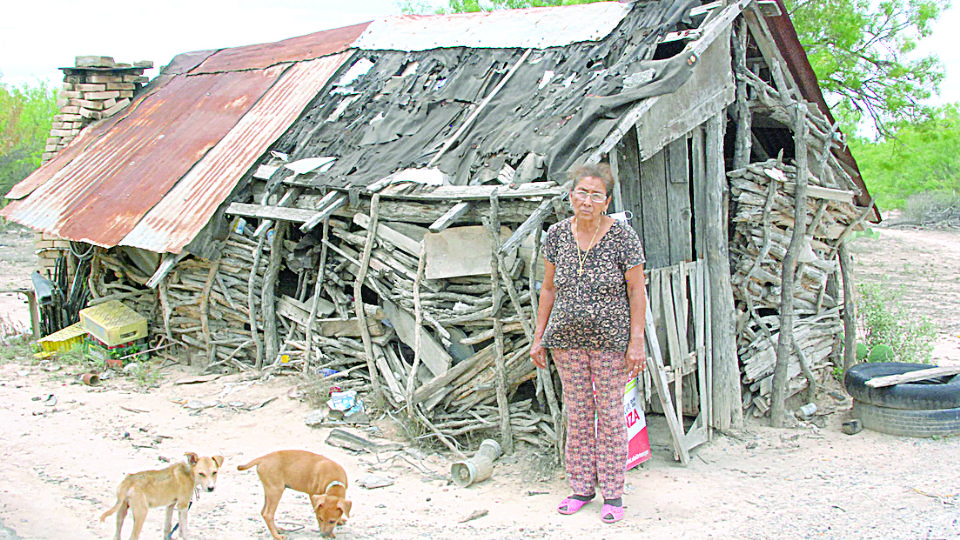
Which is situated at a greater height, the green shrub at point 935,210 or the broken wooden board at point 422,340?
the green shrub at point 935,210

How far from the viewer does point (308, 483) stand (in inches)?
181

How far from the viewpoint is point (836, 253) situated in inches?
316

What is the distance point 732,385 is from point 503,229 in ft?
7.68

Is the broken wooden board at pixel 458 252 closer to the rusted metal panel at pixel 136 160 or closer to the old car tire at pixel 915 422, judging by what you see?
the rusted metal panel at pixel 136 160

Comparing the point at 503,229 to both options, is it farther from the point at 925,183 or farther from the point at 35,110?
the point at 35,110

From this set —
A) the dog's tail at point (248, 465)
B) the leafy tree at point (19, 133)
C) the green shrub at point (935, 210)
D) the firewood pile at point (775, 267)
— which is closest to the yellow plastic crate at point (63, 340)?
the dog's tail at point (248, 465)

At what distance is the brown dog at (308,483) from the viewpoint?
14.7 feet

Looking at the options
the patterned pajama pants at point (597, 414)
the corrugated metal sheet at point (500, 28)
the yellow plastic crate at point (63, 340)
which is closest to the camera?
the patterned pajama pants at point (597, 414)

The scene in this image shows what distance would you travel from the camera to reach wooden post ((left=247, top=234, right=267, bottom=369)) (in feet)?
26.5

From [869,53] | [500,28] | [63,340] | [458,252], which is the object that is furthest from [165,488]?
[869,53]

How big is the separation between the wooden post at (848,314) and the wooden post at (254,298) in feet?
18.8

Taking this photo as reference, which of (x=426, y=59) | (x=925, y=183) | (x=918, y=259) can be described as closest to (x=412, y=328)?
(x=426, y=59)

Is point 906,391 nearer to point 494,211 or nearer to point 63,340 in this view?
point 494,211


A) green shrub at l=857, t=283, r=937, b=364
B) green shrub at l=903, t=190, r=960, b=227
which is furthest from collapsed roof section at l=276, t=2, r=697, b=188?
green shrub at l=903, t=190, r=960, b=227
